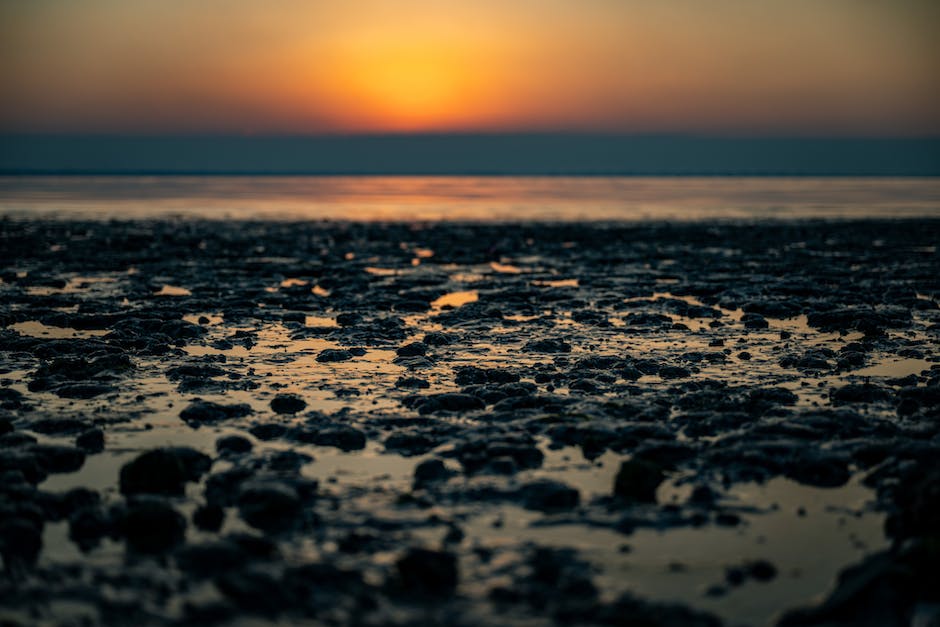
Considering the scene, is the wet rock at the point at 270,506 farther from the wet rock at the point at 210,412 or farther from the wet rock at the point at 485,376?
the wet rock at the point at 485,376

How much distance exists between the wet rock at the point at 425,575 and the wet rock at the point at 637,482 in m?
2.46

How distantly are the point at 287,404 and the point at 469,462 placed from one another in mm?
3519

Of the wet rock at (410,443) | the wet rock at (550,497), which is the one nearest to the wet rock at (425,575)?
the wet rock at (550,497)

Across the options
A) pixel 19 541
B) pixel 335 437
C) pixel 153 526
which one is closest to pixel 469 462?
pixel 335 437

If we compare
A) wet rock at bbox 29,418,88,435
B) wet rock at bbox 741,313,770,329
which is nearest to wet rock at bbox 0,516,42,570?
wet rock at bbox 29,418,88,435

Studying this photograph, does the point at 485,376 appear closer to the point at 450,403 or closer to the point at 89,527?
the point at 450,403

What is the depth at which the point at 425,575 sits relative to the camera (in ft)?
22.0

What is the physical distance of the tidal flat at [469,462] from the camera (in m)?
→ 6.54

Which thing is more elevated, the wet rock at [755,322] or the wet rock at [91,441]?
the wet rock at [755,322]

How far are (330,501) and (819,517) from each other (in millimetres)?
4561

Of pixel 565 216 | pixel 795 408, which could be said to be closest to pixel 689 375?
pixel 795 408

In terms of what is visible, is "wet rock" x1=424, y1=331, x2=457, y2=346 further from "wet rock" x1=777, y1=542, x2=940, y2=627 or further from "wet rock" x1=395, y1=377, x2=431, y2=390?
"wet rock" x1=777, y1=542, x2=940, y2=627

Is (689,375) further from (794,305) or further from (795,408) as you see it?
(794,305)

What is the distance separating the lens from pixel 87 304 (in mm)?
22156
